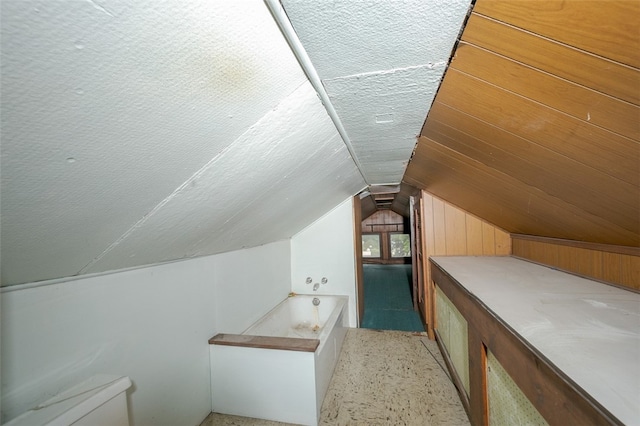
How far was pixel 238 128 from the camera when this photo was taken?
779mm

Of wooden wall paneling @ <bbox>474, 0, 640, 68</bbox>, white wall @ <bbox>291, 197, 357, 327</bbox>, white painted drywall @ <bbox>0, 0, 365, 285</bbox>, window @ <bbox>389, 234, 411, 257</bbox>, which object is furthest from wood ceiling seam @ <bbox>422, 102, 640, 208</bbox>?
window @ <bbox>389, 234, 411, 257</bbox>

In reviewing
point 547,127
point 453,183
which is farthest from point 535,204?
point 547,127

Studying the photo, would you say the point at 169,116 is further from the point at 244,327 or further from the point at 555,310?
the point at 244,327

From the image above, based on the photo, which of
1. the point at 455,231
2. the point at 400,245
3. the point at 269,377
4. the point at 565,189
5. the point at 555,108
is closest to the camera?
the point at 555,108

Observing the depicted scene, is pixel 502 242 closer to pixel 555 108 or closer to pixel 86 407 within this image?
pixel 555 108

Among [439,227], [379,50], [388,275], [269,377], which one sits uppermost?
[379,50]

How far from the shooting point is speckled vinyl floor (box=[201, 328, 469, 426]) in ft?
5.25

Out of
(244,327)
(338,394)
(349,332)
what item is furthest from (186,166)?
(349,332)

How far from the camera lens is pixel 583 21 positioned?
17.8 inches

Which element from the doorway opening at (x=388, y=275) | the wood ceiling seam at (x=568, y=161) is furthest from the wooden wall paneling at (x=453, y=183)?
the doorway opening at (x=388, y=275)

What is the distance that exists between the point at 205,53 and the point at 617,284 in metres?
1.97

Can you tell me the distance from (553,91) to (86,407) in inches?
60.7

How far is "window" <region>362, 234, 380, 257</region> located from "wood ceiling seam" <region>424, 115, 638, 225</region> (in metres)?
6.51

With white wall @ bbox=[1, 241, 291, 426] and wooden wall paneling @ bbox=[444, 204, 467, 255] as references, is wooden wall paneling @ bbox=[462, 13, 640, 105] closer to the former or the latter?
white wall @ bbox=[1, 241, 291, 426]
